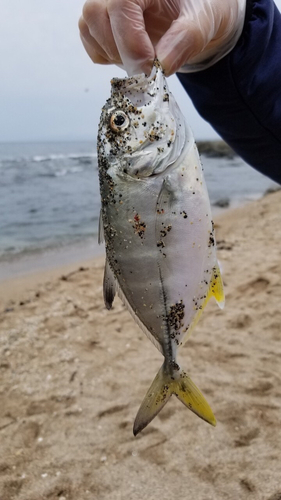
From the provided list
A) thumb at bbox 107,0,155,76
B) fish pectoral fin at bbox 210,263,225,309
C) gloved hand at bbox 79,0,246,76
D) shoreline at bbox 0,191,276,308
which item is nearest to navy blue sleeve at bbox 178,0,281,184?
gloved hand at bbox 79,0,246,76

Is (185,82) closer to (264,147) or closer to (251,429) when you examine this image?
(264,147)

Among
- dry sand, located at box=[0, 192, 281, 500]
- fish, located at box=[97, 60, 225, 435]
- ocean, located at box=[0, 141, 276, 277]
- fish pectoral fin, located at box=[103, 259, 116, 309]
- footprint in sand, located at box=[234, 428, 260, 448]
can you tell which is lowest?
ocean, located at box=[0, 141, 276, 277]

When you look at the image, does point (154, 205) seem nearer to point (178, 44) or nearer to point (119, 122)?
point (119, 122)

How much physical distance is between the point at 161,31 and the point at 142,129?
1.03 metres

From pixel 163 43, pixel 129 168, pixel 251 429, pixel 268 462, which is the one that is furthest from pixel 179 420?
pixel 163 43

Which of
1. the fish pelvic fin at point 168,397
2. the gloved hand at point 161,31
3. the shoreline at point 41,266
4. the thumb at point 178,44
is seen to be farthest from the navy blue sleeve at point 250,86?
the shoreline at point 41,266

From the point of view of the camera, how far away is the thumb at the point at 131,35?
6.14 feet

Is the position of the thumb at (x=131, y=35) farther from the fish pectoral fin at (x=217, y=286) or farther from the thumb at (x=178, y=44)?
the fish pectoral fin at (x=217, y=286)

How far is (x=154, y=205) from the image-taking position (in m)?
1.76

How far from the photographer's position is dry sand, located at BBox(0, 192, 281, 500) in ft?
9.90

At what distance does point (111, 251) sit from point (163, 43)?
36.3 inches

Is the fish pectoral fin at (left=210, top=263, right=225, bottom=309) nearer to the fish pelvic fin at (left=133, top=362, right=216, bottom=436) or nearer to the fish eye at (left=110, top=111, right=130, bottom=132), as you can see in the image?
the fish pelvic fin at (left=133, top=362, right=216, bottom=436)

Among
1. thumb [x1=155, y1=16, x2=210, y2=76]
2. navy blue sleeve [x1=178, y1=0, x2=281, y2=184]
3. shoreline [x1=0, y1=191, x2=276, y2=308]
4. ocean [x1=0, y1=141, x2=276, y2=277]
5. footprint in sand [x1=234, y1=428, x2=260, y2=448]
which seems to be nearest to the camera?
thumb [x1=155, y1=16, x2=210, y2=76]

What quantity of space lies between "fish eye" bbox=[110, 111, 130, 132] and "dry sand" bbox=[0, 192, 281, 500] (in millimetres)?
2351
